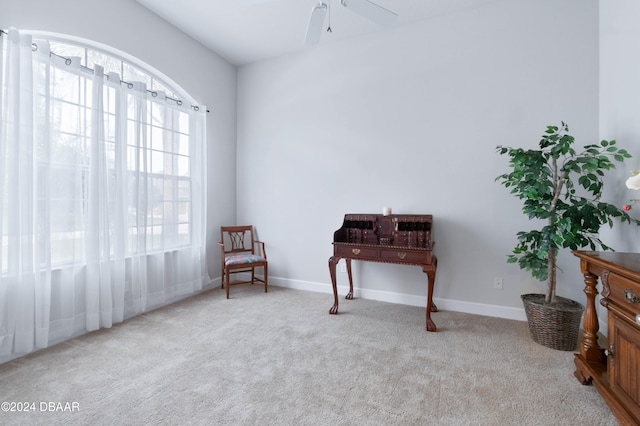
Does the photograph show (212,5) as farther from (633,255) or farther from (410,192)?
(633,255)

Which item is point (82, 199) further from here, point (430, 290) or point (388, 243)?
point (430, 290)

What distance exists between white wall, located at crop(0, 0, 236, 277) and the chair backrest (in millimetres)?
150

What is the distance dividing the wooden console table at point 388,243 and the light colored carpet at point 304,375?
483 mm

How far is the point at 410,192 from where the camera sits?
3170 mm

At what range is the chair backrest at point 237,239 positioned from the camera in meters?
3.88

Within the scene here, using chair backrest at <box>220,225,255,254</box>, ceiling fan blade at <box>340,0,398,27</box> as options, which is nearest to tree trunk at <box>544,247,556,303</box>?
ceiling fan blade at <box>340,0,398,27</box>

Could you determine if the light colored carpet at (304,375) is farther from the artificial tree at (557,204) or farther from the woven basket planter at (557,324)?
the artificial tree at (557,204)

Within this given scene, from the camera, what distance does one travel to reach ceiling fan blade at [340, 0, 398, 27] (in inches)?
75.8

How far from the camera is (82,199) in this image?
242 centimetres

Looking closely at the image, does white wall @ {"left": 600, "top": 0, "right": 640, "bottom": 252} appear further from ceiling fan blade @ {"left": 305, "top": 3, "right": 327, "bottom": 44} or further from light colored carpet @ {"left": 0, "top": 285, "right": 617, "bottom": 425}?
ceiling fan blade @ {"left": 305, "top": 3, "right": 327, "bottom": 44}

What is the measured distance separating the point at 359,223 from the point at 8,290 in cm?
293

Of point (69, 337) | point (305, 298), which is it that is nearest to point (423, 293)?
point (305, 298)

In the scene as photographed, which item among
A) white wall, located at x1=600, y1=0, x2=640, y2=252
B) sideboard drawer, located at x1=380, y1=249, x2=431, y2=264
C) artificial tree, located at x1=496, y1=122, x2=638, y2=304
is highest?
white wall, located at x1=600, y1=0, x2=640, y2=252

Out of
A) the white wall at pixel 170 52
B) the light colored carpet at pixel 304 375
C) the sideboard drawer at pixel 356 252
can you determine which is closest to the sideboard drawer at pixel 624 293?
the light colored carpet at pixel 304 375
